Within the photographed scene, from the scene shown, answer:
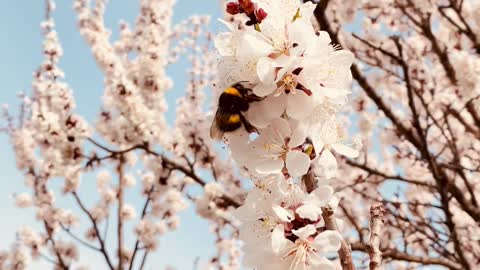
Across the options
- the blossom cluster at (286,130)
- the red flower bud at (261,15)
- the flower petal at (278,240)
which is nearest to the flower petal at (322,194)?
the blossom cluster at (286,130)

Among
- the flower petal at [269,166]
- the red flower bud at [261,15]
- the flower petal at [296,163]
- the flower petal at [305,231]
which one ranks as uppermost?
the red flower bud at [261,15]

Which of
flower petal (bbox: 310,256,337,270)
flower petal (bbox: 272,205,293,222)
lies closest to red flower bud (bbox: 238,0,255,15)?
flower petal (bbox: 272,205,293,222)

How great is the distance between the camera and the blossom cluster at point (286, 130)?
1.14m

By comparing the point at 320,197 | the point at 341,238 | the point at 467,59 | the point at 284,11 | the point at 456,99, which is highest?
the point at 456,99

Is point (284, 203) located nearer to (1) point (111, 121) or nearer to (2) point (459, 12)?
(2) point (459, 12)

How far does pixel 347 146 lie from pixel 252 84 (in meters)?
0.36

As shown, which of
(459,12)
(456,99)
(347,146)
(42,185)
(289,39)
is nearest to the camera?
(289,39)

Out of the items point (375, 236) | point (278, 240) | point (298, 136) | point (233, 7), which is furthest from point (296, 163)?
point (233, 7)

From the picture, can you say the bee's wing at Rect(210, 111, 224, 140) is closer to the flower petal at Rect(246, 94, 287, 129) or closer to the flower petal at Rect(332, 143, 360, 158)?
the flower petal at Rect(246, 94, 287, 129)

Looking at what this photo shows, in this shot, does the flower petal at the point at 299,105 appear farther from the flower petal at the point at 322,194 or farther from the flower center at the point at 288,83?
the flower petal at the point at 322,194

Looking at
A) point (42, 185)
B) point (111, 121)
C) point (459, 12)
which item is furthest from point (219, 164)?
point (459, 12)

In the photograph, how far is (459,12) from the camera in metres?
5.38

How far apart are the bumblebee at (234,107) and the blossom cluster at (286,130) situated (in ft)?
0.04

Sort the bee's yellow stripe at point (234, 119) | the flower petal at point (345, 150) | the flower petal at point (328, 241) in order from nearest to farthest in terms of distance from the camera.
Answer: the flower petal at point (328, 241) < the bee's yellow stripe at point (234, 119) < the flower petal at point (345, 150)
